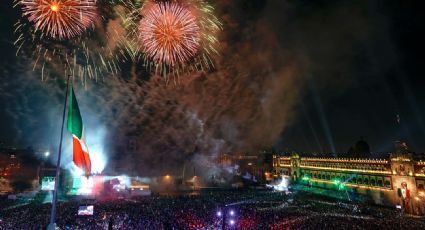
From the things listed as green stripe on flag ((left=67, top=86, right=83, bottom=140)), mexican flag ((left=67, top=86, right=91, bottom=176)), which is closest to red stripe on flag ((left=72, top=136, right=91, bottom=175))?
mexican flag ((left=67, top=86, right=91, bottom=176))

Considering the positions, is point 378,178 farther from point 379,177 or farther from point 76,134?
point 76,134

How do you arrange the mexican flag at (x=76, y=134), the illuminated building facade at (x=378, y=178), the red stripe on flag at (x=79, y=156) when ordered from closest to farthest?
the red stripe on flag at (x=79, y=156)
the mexican flag at (x=76, y=134)
the illuminated building facade at (x=378, y=178)

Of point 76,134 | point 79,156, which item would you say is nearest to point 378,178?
point 79,156

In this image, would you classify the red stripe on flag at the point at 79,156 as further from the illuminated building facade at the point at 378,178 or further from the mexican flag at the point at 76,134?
the illuminated building facade at the point at 378,178

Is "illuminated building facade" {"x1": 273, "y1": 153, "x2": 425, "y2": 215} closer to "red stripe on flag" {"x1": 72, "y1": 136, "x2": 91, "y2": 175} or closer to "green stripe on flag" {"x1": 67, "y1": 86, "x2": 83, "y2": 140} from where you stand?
"red stripe on flag" {"x1": 72, "y1": 136, "x2": 91, "y2": 175}

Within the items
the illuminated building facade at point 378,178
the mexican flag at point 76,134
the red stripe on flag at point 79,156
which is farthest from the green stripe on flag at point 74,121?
the illuminated building facade at point 378,178

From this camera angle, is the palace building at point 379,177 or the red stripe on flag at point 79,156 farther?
the palace building at point 379,177

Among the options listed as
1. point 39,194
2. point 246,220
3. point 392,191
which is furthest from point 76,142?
point 392,191

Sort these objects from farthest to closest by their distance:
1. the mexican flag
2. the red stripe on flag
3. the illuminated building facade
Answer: the illuminated building facade, the mexican flag, the red stripe on flag
